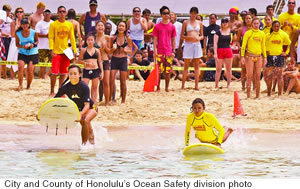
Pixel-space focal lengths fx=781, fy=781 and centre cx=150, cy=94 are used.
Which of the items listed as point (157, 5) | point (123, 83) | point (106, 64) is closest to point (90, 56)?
point (106, 64)

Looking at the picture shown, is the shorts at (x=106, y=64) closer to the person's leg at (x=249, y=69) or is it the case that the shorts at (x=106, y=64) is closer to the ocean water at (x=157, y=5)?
the person's leg at (x=249, y=69)

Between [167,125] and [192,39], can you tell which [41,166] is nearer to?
[167,125]

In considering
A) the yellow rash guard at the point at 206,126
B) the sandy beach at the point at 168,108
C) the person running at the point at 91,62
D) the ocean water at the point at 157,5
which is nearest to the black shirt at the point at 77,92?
the yellow rash guard at the point at 206,126

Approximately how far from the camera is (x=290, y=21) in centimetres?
1870

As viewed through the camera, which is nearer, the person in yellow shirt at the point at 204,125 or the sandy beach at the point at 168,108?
the person in yellow shirt at the point at 204,125

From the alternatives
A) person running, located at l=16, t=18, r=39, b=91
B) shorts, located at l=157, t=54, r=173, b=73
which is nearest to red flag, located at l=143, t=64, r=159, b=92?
shorts, located at l=157, t=54, r=173, b=73

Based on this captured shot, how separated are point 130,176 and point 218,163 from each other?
158 cm

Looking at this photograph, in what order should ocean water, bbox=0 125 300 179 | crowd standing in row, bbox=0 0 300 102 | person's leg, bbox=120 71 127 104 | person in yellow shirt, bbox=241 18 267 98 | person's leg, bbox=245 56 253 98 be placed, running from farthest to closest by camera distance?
person's leg, bbox=245 56 253 98, person in yellow shirt, bbox=241 18 267 98, person's leg, bbox=120 71 127 104, crowd standing in row, bbox=0 0 300 102, ocean water, bbox=0 125 300 179

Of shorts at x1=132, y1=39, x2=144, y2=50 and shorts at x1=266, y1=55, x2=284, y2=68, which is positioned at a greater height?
shorts at x1=132, y1=39, x2=144, y2=50

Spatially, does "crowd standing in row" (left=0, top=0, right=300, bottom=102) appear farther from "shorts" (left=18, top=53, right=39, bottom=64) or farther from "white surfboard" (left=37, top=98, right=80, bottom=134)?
"white surfboard" (left=37, top=98, right=80, bottom=134)

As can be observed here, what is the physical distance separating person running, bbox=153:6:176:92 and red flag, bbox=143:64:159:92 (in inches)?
7.6

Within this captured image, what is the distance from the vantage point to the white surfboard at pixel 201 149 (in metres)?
11.4

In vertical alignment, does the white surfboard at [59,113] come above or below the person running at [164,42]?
below

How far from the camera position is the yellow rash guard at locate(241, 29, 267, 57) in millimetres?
16828
